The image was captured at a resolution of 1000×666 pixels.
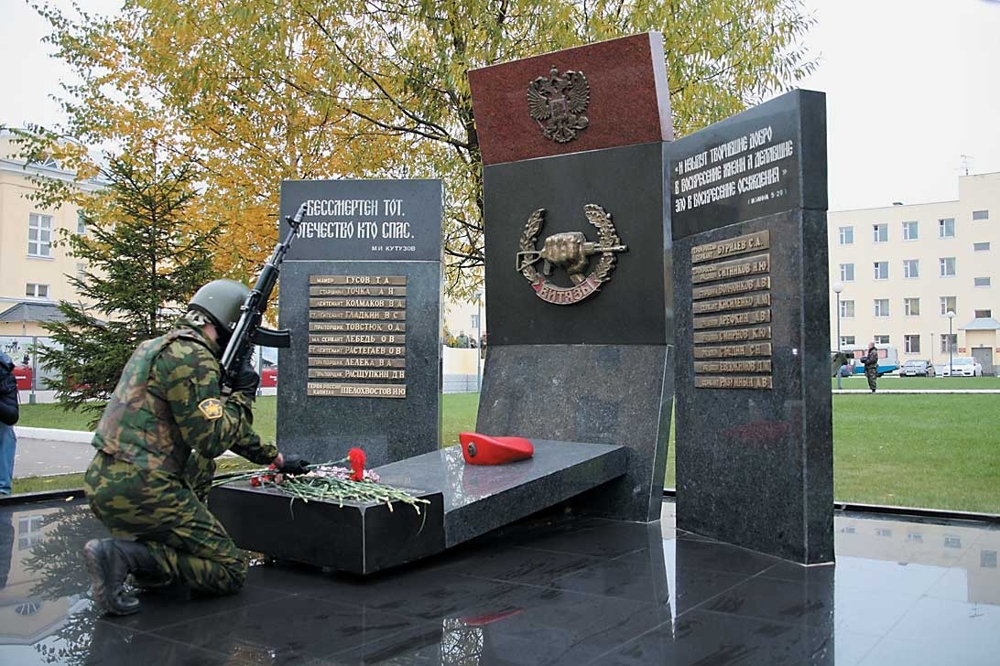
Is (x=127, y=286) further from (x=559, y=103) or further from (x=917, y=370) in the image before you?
A: (x=917, y=370)

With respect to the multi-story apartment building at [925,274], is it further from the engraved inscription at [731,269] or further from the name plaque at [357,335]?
the engraved inscription at [731,269]

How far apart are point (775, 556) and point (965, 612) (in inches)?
58.2

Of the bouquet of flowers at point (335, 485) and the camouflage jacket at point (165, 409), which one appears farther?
the bouquet of flowers at point (335, 485)

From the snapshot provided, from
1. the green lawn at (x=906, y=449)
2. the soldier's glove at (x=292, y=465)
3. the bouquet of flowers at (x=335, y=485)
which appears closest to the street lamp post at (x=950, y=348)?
the green lawn at (x=906, y=449)

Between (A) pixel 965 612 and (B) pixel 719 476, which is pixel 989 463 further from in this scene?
(A) pixel 965 612

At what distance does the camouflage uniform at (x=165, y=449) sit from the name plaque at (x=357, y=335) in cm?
474

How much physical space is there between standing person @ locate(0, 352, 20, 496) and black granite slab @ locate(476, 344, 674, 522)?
4.93 meters

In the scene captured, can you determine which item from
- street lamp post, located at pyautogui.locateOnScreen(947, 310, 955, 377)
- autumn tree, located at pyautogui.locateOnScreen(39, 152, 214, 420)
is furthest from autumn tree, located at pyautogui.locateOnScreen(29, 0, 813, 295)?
street lamp post, located at pyautogui.locateOnScreen(947, 310, 955, 377)

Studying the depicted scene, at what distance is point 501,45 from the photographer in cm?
1141

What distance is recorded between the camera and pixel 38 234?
3666 centimetres

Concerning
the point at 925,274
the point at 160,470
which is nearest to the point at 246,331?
the point at 160,470

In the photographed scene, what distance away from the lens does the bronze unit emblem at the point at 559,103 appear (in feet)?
26.9

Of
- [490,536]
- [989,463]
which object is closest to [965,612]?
[490,536]

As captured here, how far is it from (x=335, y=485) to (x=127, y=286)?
741 cm
